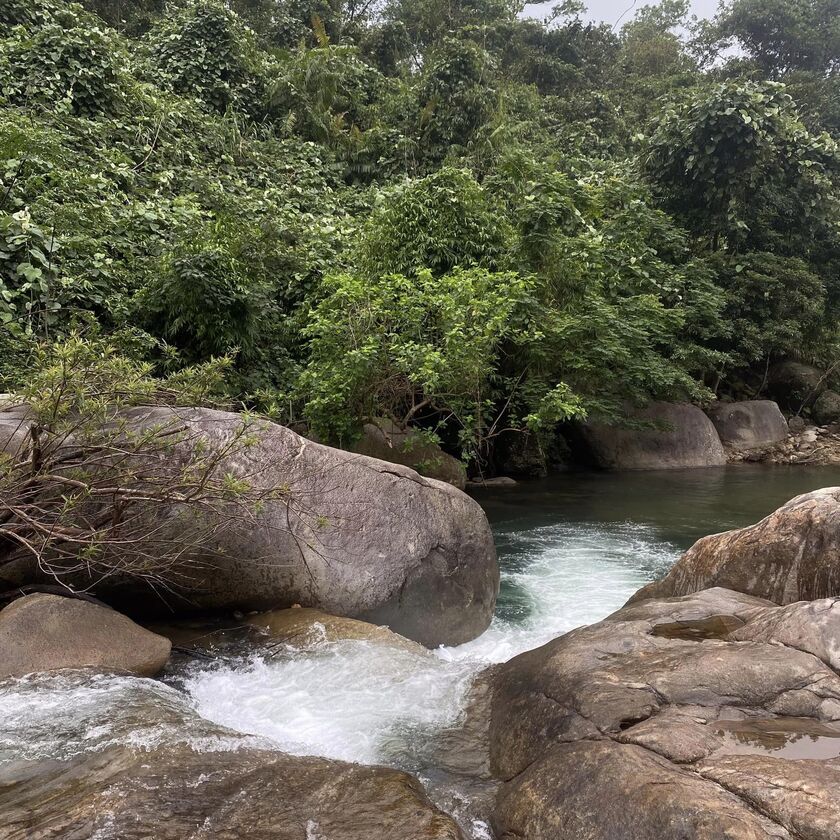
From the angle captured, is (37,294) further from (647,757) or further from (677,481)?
(677,481)

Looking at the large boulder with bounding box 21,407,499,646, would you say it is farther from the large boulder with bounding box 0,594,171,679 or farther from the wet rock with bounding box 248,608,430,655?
the large boulder with bounding box 0,594,171,679

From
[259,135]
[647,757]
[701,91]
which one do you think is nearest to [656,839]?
[647,757]

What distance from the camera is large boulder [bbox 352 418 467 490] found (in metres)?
10.0

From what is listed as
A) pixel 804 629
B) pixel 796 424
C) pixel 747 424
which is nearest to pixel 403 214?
pixel 804 629

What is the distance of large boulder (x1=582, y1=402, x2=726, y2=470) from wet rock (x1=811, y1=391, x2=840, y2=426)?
20.7 feet

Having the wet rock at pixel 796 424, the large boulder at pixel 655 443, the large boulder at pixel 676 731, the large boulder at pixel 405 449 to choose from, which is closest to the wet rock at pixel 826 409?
the wet rock at pixel 796 424

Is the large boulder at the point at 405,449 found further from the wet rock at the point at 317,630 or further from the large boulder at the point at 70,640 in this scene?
the large boulder at the point at 70,640

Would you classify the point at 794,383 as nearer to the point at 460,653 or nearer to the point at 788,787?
the point at 460,653

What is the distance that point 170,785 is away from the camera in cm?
310

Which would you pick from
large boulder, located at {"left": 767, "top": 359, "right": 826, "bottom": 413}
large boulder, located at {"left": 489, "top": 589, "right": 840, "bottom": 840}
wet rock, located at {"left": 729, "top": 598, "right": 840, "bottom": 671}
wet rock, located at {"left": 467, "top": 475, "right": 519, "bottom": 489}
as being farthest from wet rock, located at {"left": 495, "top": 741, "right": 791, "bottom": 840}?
large boulder, located at {"left": 767, "top": 359, "right": 826, "bottom": 413}

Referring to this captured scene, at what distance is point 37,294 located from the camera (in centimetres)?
935

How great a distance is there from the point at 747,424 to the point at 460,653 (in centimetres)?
1354

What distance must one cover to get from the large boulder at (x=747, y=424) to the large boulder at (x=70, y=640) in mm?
15072

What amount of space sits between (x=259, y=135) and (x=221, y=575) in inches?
632
